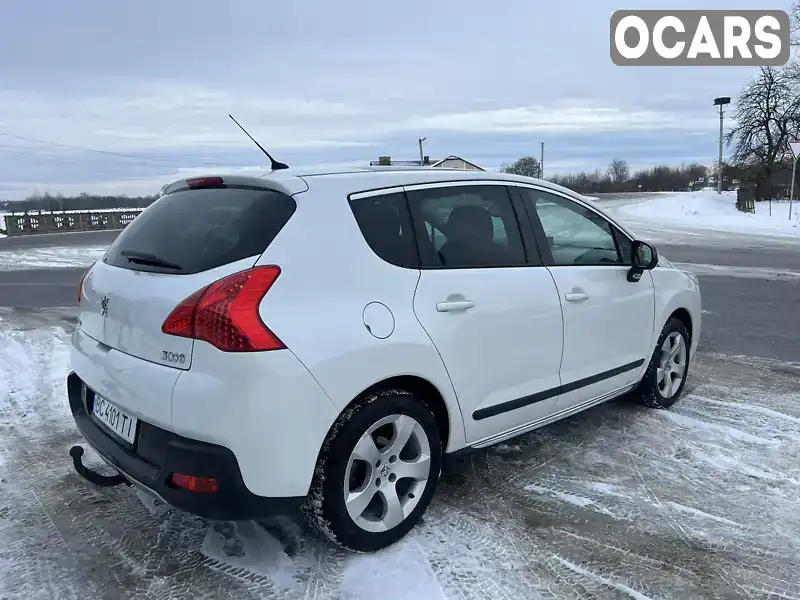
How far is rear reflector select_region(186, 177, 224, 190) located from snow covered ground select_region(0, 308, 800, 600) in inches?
65.9

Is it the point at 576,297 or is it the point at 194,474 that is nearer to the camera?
the point at 194,474

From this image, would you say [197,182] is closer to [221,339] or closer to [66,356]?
[221,339]

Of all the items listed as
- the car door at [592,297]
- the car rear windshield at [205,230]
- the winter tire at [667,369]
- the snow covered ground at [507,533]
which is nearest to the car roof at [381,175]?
the car rear windshield at [205,230]

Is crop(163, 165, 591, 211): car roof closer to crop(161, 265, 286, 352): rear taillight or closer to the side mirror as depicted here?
crop(161, 265, 286, 352): rear taillight

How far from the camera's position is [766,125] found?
4106 cm

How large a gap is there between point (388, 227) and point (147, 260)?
3.66 ft

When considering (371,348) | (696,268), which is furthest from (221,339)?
(696,268)

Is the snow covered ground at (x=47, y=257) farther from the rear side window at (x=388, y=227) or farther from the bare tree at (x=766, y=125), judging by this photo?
the bare tree at (x=766, y=125)

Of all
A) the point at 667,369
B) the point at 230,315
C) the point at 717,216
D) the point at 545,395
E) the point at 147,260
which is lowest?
Result: the point at 667,369

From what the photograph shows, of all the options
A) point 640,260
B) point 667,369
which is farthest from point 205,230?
point 667,369

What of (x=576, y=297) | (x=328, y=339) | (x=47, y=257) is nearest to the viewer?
(x=328, y=339)

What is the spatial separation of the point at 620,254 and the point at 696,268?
9529mm

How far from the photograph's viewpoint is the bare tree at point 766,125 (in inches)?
1521

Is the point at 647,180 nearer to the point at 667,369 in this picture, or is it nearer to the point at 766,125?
the point at 766,125
